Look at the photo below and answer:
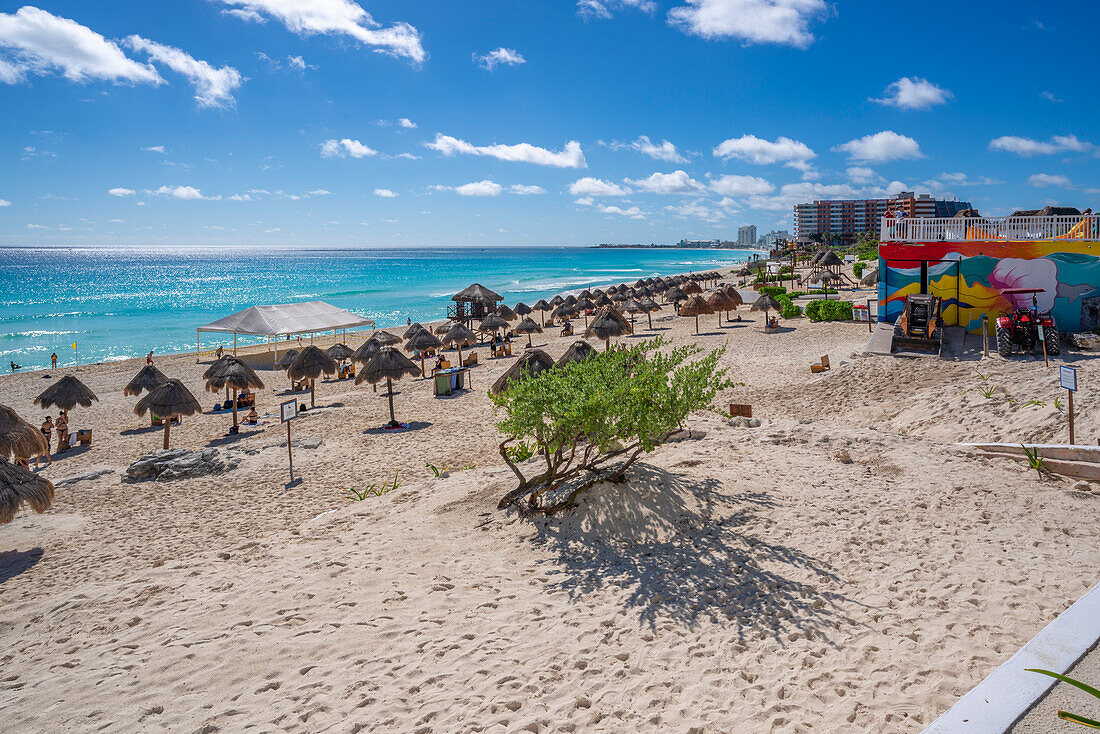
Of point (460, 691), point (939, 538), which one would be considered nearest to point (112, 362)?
point (460, 691)

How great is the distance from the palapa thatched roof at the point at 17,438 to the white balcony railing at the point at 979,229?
2066 centimetres

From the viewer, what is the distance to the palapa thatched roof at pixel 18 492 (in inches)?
293

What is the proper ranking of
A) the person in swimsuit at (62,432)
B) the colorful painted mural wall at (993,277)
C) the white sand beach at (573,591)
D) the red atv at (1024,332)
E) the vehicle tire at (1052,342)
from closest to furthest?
the white sand beach at (573,591)
the vehicle tire at (1052,342)
the red atv at (1024,332)
the person in swimsuit at (62,432)
the colorful painted mural wall at (993,277)

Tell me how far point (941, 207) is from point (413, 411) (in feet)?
125

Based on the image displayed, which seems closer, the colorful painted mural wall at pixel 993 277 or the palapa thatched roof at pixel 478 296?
the colorful painted mural wall at pixel 993 277

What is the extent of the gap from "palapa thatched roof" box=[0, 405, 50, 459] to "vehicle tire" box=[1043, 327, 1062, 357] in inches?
805

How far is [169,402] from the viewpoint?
1260 cm

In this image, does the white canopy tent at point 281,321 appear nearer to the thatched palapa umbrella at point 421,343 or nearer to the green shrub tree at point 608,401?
the thatched palapa umbrella at point 421,343

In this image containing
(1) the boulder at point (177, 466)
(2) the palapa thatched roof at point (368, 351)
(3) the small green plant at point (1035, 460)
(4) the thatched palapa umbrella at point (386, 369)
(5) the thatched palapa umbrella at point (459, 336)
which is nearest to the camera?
(3) the small green plant at point (1035, 460)

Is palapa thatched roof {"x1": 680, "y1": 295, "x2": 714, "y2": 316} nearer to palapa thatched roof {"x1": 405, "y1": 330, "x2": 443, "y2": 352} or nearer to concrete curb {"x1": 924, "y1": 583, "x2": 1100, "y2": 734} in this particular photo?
palapa thatched roof {"x1": 405, "y1": 330, "x2": 443, "y2": 352}

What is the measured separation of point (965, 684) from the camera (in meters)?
3.94

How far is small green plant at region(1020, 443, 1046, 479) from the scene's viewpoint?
7.55 meters

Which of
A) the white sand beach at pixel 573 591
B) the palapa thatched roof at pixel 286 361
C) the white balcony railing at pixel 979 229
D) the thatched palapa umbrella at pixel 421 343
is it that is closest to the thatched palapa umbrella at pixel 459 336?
the thatched palapa umbrella at pixel 421 343

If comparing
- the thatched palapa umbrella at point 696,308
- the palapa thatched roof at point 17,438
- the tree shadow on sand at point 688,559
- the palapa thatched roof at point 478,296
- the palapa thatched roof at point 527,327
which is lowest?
the tree shadow on sand at point 688,559
